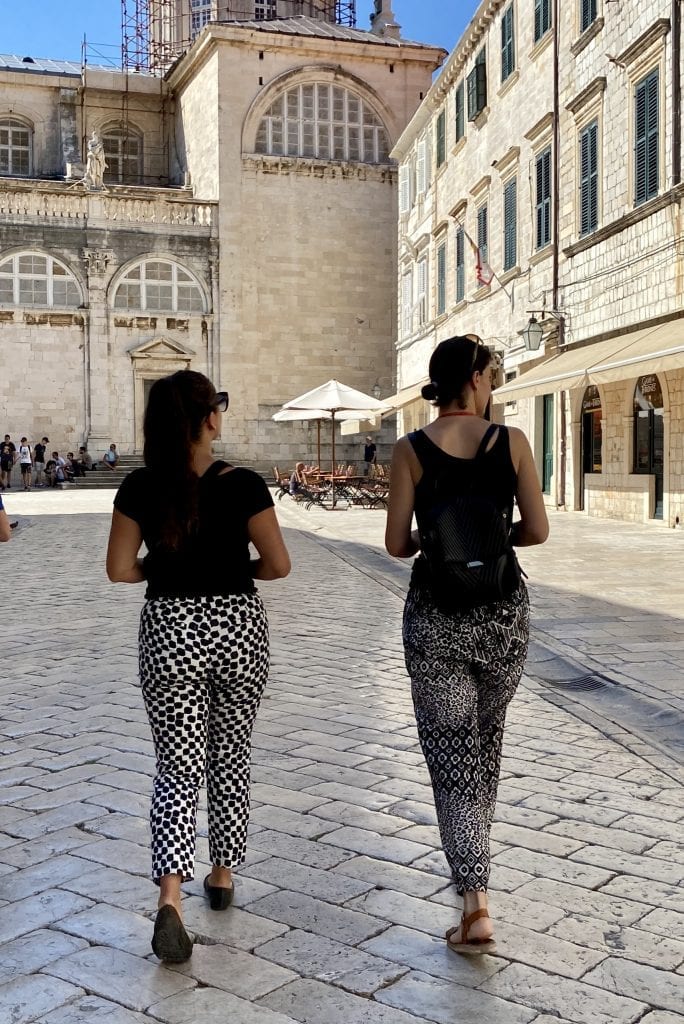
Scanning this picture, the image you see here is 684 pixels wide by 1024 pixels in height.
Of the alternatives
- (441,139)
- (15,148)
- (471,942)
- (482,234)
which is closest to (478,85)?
(482,234)

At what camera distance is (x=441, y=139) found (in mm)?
30016

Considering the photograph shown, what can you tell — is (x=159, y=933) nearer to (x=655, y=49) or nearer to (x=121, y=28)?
(x=655, y=49)

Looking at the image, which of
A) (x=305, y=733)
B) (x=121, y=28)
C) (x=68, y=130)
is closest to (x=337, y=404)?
(x=305, y=733)

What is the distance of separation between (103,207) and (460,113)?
14.6m

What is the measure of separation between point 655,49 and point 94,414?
24.4 meters

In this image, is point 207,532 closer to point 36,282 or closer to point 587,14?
point 587,14

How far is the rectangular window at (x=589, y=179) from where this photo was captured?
19.5 meters

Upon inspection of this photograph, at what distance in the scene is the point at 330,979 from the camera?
9.10ft

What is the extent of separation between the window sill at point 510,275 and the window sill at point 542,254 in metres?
0.70

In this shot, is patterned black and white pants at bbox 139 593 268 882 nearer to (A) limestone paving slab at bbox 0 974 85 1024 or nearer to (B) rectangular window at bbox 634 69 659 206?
(A) limestone paving slab at bbox 0 974 85 1024

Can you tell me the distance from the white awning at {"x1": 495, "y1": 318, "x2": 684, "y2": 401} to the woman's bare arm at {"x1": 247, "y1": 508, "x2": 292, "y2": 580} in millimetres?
11451

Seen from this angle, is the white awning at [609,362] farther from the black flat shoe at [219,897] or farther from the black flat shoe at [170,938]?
the black flat shoe at [170,938]

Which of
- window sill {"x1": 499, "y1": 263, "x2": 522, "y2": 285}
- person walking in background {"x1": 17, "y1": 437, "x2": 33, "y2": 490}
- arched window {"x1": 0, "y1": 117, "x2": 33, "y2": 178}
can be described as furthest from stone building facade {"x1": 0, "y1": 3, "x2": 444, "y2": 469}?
window sill {"x1": 499, "y1": 263, "x2": 522, "y2": 285}

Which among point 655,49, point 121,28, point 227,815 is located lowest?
point 227,815
